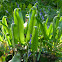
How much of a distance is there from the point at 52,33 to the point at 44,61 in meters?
0.27

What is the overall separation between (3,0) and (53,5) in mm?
1331

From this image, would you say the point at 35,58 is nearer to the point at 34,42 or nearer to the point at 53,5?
the point at 34,42

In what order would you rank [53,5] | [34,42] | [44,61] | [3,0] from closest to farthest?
1. [34,42]
2. [44,61]
3. [3,0]
4. [53,5]

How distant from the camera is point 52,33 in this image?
Answer: 1.04 metres

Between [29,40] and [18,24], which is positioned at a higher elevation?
[18,24]

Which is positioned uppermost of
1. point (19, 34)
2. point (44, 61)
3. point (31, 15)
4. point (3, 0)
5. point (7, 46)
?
point (3, 0)

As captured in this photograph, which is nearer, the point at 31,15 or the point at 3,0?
the point at 31,15

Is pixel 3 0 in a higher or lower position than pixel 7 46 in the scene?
higher

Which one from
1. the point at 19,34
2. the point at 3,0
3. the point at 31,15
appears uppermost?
the point at 3,0

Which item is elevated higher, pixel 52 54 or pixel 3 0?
pixel 3 0

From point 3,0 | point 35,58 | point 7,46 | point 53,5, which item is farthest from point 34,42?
point 53,5

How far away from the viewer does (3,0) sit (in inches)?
93.9

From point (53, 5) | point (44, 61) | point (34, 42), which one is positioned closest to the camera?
point (34, 42)

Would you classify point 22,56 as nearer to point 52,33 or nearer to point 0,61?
point 0,61
